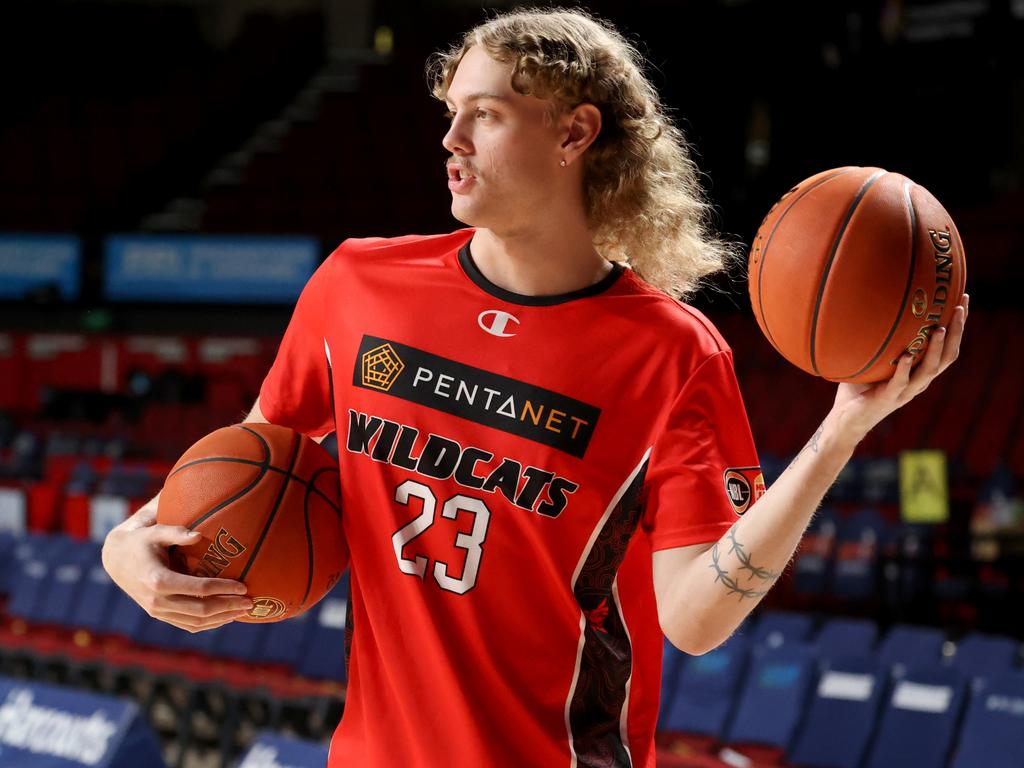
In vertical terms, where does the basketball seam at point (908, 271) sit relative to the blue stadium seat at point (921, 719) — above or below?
above

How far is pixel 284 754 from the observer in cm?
362

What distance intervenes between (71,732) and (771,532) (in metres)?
3.31

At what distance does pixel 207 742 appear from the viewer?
685cm

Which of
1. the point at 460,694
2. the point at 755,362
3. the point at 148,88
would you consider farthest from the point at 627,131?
the point at 148,88

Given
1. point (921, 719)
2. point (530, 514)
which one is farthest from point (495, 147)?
point (921, 719)

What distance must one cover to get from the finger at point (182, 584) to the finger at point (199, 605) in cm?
2

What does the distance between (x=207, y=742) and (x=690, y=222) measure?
5642 mm

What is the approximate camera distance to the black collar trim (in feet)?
6.20

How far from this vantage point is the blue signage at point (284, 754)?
3.54m

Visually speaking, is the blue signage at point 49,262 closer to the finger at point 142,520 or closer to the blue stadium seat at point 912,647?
the blue stadium seat at point 912,647

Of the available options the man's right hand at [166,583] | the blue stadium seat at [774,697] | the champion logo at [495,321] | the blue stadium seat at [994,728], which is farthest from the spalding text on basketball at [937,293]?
the blue stadium seat at [774,697]

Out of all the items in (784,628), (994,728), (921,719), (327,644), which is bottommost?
(327,644)

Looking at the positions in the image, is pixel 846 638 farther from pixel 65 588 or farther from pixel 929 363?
pixel 929 363

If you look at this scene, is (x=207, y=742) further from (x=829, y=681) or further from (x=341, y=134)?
(x=341, y=134)
